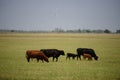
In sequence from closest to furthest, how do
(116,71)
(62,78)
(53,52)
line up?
(62,78) < (116,71) < (53,52)

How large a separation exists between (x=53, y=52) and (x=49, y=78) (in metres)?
8.09

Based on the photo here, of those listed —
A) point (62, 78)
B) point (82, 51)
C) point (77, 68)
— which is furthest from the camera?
point (82, 51)

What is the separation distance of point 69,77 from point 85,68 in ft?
11.4

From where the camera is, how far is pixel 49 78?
14742 mm

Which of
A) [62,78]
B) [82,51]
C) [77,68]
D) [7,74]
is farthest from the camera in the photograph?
[82,51]

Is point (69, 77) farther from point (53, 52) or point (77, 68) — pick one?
point (53, 52)

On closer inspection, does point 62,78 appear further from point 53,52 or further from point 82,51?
point 82,51

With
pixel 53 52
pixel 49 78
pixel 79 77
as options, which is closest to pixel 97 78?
pixel 79 77

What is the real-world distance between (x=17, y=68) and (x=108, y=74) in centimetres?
553

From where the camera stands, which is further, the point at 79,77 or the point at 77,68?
the point at 77,68

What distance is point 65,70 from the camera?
1742 cm

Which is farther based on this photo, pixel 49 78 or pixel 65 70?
pixel 65 70

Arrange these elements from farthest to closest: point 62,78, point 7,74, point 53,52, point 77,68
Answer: point 53,52 < point 77,68 < point 7,74 < point 62,78

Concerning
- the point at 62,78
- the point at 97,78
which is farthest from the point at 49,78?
the point at 97,78
